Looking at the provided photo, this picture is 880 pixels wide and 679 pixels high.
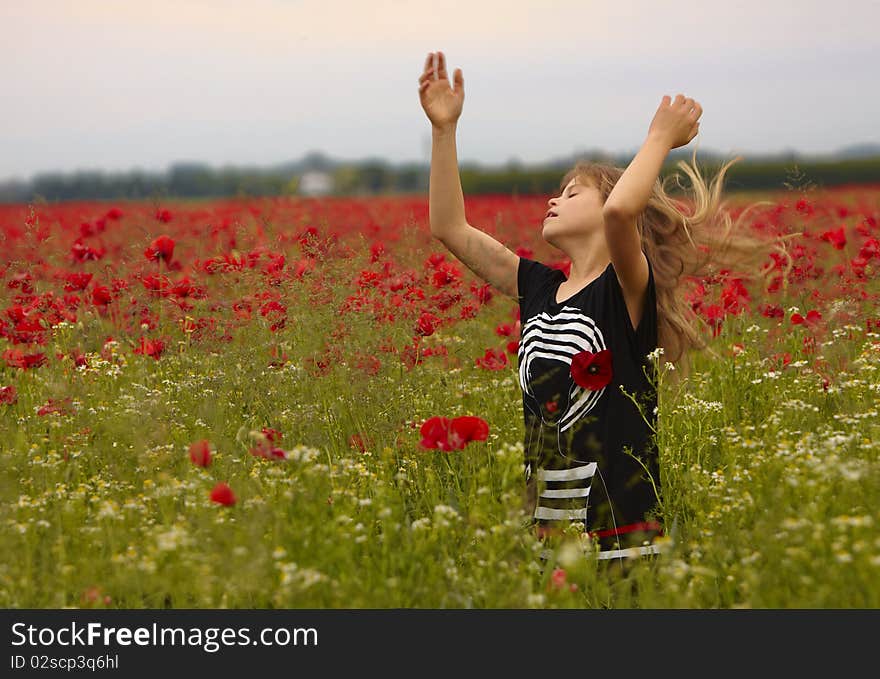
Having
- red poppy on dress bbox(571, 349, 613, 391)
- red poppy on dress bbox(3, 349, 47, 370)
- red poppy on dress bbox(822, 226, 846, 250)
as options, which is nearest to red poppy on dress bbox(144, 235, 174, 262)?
red poppy on dress bbox(3, 349, 47, 370)

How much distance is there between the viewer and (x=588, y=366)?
3.05 metres

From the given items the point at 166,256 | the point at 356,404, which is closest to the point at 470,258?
the point at 356,404

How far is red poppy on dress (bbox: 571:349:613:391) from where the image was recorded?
3.03m

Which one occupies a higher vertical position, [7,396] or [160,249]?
[160,249]

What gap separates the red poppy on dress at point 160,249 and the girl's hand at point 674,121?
244cm

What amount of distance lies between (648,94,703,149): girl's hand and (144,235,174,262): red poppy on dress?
7.99 ft

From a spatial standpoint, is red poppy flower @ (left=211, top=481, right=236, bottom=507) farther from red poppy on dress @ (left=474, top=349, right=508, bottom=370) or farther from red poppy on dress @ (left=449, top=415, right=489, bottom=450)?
red poppy on dress @ (left=474, top=349, right=508, bottom=370)

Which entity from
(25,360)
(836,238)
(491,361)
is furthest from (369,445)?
(836,238)

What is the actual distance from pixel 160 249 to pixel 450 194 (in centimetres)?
161

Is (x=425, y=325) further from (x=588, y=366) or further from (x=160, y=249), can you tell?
(x=160, y=249)

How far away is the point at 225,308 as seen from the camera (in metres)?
3.89

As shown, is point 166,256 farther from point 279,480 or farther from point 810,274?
point 810,274

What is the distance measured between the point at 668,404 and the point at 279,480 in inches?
61.9

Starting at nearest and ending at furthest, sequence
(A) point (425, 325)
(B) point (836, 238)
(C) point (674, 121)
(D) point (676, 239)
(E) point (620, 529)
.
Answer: (C) point (674, 121)
(E) point (620, 529)
(D) point (676, 239)
(A) point (425, 325)
(B) point (836, 238)
